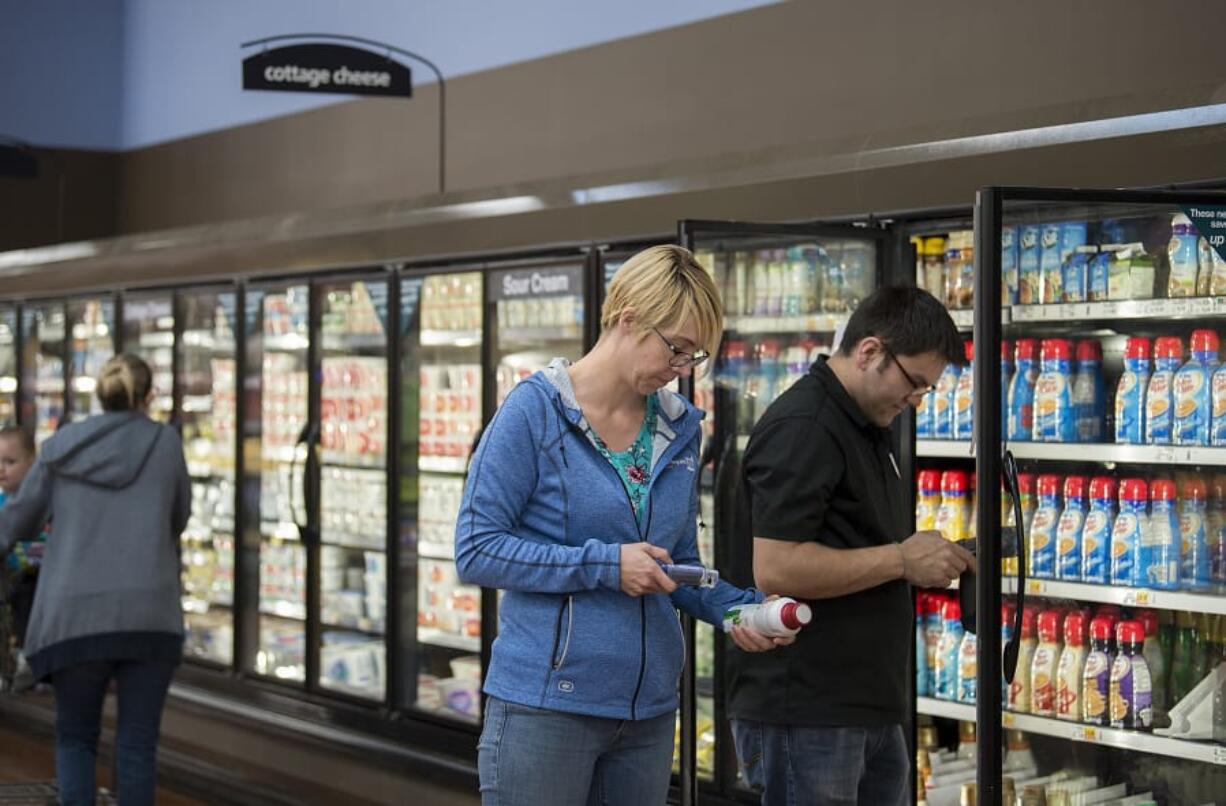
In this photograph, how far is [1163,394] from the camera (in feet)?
12.3

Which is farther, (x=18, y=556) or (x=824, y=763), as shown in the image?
(x=18, y=556)

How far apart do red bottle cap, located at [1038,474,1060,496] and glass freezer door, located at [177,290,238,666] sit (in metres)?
4.35

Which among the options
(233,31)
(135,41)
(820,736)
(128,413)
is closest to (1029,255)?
(820,736)

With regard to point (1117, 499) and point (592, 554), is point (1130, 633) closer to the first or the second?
point (1117, 499)

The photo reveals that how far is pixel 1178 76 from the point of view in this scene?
4.55 metres

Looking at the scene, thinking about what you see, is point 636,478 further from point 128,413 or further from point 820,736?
point 128,413

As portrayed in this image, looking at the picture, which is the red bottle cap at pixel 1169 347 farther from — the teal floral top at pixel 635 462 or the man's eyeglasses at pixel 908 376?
the teal floral top at pixel 635 462

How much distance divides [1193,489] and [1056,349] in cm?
47

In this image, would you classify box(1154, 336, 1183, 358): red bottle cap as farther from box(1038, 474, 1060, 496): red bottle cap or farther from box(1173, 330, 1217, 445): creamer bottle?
box(1038, 474, 1060, 496): red bottle cap

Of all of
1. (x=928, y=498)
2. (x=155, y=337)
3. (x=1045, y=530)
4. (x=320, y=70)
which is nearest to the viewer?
(x=1045, y=530)

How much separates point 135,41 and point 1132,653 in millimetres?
8405

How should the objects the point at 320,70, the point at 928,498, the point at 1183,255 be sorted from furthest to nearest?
the point at 320,70 → the point at 928,498 → the point at 1183,255

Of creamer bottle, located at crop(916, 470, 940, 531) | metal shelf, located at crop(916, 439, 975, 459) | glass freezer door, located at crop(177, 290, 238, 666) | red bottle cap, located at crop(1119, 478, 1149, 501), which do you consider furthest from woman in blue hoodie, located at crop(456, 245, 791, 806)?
glass freezer door, located at crop(177, 290, 238, 666)

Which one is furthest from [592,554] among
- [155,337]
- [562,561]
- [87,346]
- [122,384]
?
[87,346]
